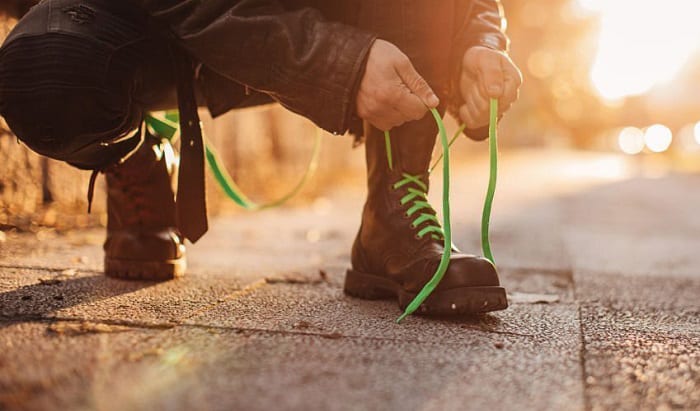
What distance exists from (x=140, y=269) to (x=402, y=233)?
57 centimetres

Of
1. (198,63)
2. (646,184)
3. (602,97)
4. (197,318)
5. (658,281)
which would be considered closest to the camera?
(197,318)

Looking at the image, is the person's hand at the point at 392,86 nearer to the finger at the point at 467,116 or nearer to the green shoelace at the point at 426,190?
the green shoelace at the point at 426,190

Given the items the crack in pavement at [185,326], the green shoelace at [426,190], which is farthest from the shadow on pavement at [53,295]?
the green shoelace at [426,190]

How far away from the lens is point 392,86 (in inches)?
42.4

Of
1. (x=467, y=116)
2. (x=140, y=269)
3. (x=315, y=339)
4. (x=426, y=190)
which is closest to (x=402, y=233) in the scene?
(x=426, y=190)

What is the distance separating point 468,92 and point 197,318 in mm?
637

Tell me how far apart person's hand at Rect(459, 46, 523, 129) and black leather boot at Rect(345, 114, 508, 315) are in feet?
0.40

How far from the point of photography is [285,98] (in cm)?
118

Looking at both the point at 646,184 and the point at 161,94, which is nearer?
the point at 161,94

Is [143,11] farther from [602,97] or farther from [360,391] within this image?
[602,97]

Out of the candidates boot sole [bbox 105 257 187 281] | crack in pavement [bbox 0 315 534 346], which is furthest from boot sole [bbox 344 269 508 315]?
boot sole [bbox 105 257 187 281]

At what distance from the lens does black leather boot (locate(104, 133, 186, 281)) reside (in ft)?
4.76

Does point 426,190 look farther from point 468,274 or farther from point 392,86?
point 392,86

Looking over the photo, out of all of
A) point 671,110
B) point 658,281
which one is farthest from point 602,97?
point 658,281
